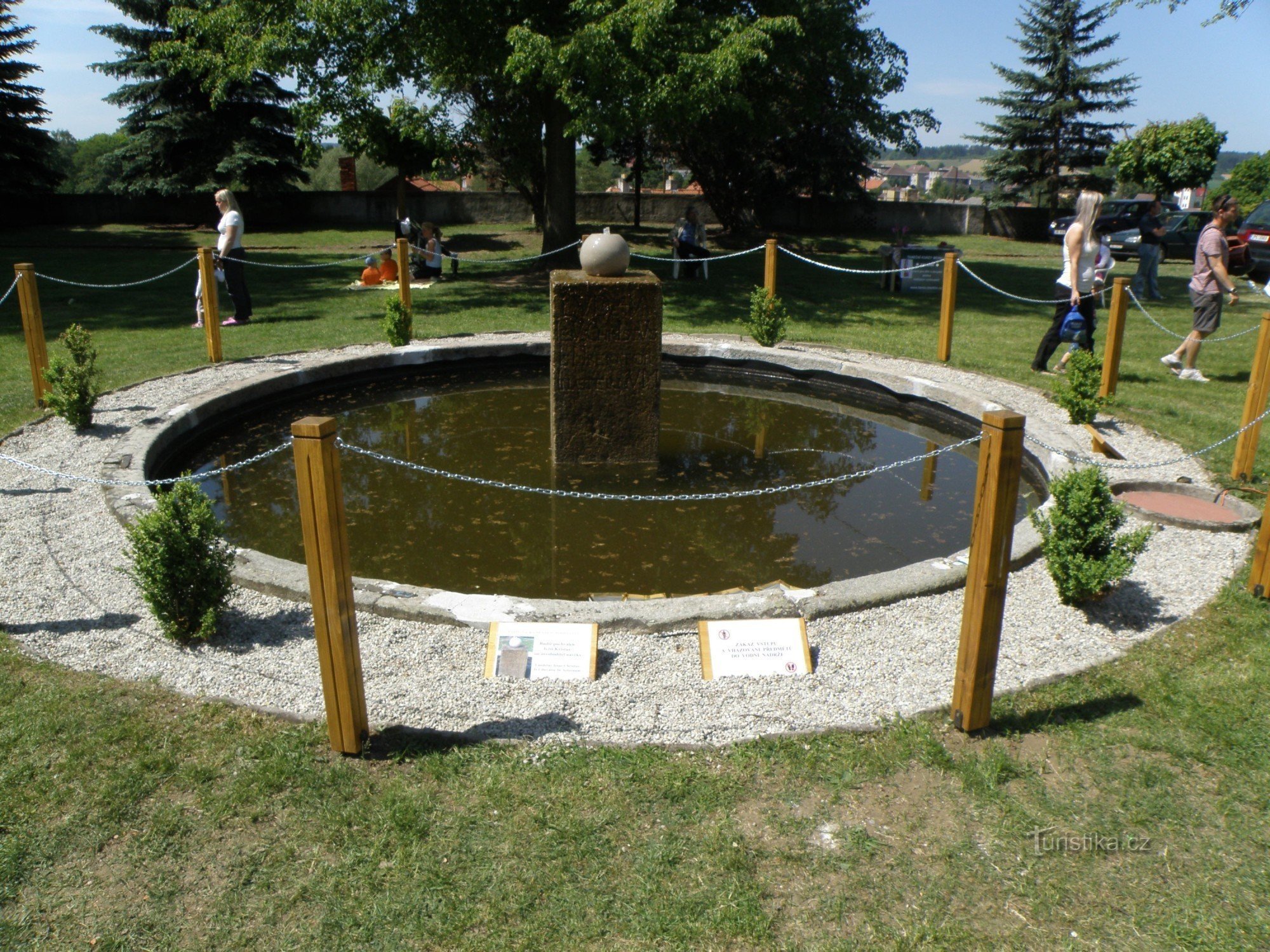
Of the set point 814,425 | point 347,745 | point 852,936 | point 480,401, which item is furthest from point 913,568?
point 480,401

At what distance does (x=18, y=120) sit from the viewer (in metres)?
25.9

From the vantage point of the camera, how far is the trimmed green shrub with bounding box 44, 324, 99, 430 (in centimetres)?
816

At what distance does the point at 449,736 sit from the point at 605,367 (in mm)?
4211

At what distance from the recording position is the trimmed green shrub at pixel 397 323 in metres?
11.4

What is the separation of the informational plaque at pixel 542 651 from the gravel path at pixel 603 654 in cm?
7

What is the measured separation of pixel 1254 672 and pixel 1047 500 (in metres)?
2.86

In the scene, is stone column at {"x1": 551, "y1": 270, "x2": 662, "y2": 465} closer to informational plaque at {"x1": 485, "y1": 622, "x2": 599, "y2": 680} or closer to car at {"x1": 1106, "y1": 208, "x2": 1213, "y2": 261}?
informational plaque at {"x1": 485, "y1": 622, "x2": 599, "y2": 680}

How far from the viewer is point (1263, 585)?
534 centimetres

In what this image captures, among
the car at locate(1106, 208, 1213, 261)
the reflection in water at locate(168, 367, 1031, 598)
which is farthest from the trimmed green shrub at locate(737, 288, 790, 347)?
the car at locate(1106, 208, 1213, 261)

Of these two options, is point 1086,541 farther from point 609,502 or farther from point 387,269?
point 387,269

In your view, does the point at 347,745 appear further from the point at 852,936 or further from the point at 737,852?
the point at 852,936

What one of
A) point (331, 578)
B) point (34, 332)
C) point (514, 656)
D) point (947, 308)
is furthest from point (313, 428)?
point (947, 308)

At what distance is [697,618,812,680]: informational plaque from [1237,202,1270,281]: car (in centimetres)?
1824

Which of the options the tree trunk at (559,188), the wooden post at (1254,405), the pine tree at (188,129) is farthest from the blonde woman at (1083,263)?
the pine tree at (188,129)
